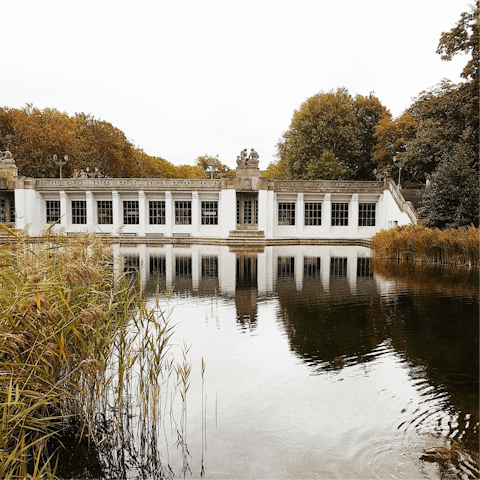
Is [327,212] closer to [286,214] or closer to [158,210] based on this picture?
[286,214]

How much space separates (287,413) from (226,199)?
94.1 ft

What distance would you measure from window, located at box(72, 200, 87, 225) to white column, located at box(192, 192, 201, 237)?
8841 mm

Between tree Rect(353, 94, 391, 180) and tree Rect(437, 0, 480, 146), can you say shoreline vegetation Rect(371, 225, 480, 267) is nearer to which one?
tree Rect(437, 0, 480, 146)

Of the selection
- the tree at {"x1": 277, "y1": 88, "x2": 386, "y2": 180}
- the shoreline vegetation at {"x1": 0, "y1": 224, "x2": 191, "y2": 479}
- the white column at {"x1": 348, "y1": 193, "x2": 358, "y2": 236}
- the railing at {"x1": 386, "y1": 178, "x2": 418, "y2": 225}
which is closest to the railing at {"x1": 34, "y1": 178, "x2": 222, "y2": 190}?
the white column at {"x1": 348, "y1": 193, "x2": 358, "y2": 236}

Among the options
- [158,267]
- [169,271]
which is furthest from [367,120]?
[169,271]

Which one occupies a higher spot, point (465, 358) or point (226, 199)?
point (226, 199)

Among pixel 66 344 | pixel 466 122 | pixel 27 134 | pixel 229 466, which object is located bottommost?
pixel 229 466

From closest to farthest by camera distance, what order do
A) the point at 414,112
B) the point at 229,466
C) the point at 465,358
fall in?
the point at 229,466 → the point at 465,358 → the point at 414,112

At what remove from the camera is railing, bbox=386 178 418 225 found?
1111 inches

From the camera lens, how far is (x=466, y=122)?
22.2 m

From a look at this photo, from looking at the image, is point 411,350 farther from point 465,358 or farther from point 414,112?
point 414,112

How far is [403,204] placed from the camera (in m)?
30.3

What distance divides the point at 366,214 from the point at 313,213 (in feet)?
13.3

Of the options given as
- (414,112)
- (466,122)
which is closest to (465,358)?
(466,122)
